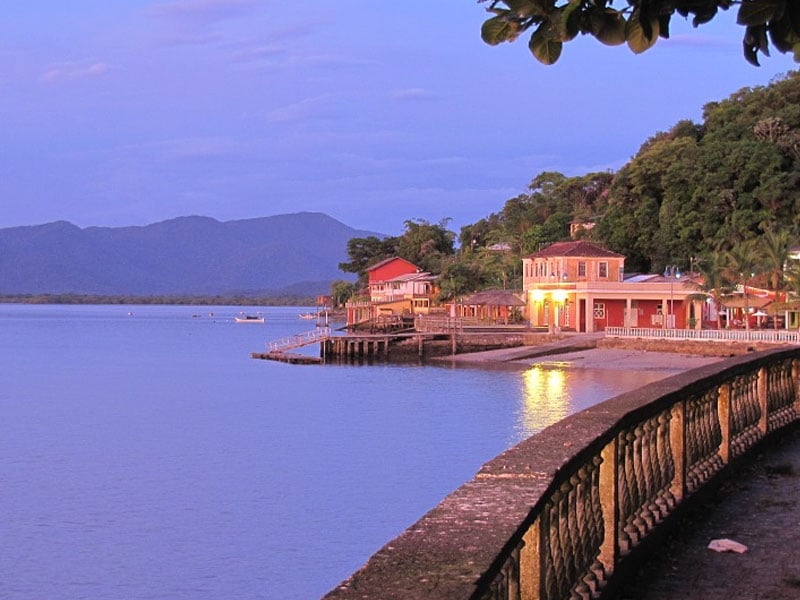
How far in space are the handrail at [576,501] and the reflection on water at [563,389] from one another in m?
30.2

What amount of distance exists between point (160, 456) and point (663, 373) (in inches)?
1180

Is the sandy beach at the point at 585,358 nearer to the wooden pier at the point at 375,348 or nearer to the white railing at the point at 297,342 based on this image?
the wooden pier at the point at 375,348

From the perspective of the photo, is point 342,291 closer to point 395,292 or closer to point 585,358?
point 395,292

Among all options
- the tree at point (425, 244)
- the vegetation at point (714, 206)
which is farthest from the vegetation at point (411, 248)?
the vegetation at point (714, 206)

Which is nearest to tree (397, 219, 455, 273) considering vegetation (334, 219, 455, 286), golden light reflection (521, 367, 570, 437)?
vegetation (334, 219, 455, 286)

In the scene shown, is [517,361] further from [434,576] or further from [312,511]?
[434,576]

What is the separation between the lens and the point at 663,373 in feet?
186

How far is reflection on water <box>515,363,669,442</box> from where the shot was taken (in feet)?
142

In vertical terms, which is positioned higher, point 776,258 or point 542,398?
point 776,258

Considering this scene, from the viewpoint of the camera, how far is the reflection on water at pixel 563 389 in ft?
142

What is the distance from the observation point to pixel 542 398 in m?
50.2

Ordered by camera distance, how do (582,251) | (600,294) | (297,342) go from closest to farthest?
(600,294), (582,251), (297,342)

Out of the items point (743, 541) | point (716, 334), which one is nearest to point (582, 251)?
point (716, 334)

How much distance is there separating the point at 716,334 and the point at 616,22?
61544 millimetres
